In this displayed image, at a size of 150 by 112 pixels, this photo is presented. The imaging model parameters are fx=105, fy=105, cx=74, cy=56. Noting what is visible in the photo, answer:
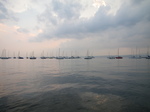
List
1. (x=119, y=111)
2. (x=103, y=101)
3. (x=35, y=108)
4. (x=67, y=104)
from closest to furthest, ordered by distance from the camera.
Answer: (x=119, y=111) → (x=35, y=108) → (x=67, y=104) → (x=103, y=101)

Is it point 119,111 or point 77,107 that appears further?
point 77,107

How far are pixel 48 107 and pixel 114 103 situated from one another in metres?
6.08

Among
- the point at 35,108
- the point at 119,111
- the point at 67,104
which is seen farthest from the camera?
the point at 67,104

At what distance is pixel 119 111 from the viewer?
8.40m

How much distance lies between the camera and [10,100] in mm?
10734

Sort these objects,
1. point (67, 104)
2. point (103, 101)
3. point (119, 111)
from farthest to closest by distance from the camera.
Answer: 1. point (103, 101)
2. point (67, 104)
3. point (119, 111)

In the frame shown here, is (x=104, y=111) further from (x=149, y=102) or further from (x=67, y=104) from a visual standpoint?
(x=149, y=102)

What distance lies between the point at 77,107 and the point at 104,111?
2.26 metres

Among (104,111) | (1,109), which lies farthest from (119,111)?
(1,109)

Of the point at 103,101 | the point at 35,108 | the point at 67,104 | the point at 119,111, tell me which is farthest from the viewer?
the point at 103,101

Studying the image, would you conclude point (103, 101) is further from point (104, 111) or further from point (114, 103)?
point (104, 111)

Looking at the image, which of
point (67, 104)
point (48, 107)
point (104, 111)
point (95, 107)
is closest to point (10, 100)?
point (48, 107)

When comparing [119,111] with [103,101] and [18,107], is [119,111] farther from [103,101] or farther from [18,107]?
[18,107]

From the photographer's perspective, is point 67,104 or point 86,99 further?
point 86,99
